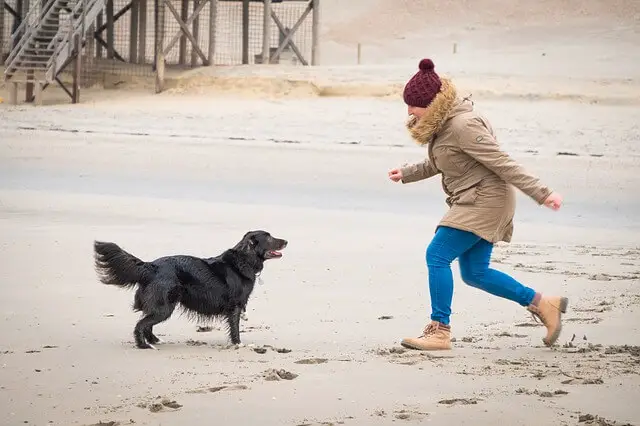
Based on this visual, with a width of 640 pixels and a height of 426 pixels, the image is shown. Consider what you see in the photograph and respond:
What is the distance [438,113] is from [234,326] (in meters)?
1.65

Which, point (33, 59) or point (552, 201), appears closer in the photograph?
point (552, 201)

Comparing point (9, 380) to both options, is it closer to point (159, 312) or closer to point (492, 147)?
point (159, 312)

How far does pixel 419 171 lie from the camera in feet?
23.4

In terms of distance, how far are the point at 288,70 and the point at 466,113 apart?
19367 mm

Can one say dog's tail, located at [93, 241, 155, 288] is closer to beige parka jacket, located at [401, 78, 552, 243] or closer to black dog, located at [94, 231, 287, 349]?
black dog, located at [94, 231, 287, 349]

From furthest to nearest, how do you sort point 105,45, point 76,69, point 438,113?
point 105,45
point 76,69
point 438,113

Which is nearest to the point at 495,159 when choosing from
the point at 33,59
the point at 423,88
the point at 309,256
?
the point at 423,88

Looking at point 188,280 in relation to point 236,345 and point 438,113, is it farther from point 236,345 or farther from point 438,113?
point 438,113

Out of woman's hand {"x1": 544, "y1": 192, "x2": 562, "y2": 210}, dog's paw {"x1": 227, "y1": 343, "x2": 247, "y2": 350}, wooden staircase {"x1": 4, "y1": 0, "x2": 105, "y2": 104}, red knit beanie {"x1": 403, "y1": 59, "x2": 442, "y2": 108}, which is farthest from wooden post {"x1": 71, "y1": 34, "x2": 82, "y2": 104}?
woman's hand {"x1": 544, "y1": 192, "x2": 562, "y2": 210}

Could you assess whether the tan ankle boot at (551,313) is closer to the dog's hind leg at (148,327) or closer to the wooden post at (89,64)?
the dog's hind leg at (148,327)

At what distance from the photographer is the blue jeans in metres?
6.79

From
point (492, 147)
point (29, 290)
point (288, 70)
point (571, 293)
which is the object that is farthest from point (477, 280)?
point (288, 70)

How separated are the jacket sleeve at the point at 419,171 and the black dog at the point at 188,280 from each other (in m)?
0.83

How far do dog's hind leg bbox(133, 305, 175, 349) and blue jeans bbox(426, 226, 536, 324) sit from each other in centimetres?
147
